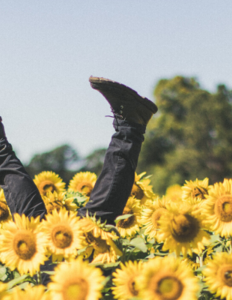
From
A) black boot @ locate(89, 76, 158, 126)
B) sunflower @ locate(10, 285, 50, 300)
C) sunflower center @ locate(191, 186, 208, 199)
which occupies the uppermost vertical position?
black boot @ locate(89, 76, 158, 126)

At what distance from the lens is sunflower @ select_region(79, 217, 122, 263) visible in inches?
80.2

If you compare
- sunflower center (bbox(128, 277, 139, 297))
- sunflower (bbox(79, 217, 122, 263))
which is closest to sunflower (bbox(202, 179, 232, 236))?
sunflower (bbox(79, 217, 122, 263))

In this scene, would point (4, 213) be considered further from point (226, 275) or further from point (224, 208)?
point (226, 275)

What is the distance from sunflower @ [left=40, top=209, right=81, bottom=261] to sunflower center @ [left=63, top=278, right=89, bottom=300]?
1.63 ft

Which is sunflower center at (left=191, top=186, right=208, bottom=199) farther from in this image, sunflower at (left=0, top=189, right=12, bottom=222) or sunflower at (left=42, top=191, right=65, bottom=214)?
sunflower at (left=0, top=189, right=12, bottom=222)

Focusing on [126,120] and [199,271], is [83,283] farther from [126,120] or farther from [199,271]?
[126,120]

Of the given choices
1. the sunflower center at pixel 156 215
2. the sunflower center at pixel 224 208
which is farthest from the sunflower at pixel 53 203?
the sunflower center at pixel 224 208

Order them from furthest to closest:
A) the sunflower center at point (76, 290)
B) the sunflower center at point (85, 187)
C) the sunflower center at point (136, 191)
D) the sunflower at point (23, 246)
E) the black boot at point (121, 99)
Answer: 1. the sunflower center at point (85, 187)
2. the sunflower center at point (136, 191)
3. the black boot at point (121, 99)
4. the sunflower at point (23, 246)
5. the sunflower center at point (76, 290)

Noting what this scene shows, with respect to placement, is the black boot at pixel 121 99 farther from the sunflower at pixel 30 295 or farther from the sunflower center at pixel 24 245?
the sunflower at pixel 30 295

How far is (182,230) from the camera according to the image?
201 cm

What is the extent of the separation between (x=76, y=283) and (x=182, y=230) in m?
0.71

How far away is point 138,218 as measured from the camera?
2.84m

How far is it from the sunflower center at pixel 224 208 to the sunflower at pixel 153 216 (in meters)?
0.39

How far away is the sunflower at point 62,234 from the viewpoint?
1978mm
